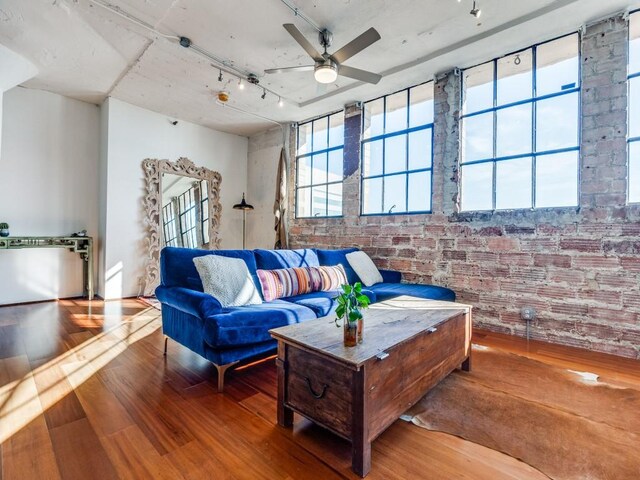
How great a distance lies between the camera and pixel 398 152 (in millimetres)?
4348

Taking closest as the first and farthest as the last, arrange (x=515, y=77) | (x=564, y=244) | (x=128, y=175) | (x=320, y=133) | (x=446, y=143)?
1. (x=564, y=244)
2. (x=515, y=77)
3. (x=446, y=143)
4. (x=128, y=175)
5. (x=320, y=133)

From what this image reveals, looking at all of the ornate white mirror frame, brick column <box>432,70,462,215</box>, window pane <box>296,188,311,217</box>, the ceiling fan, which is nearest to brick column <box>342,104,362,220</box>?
window pane <box>296,188,311,217</box>

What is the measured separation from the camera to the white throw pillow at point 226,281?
8.10 ft

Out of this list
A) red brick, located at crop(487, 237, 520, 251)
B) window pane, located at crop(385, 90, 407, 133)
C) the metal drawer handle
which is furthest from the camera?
window pane, located at crop(385, 90, 407, 133)

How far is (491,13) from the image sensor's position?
285 centimetres

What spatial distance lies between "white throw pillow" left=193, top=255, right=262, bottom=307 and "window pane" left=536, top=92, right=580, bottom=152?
324cm

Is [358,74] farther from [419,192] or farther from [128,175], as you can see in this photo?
[128,175]

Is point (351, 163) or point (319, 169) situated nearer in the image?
point (351, 163)

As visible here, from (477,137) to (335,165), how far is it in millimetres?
2132

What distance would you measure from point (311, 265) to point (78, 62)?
367 centimetres

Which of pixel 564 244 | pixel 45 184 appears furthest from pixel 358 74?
pixel 45 184

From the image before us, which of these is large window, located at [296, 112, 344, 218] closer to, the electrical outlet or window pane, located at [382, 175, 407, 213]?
window pane, located at [382, 175, 407, 213]

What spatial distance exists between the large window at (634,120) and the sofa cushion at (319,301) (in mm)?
2521

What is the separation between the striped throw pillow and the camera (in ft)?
9.62
